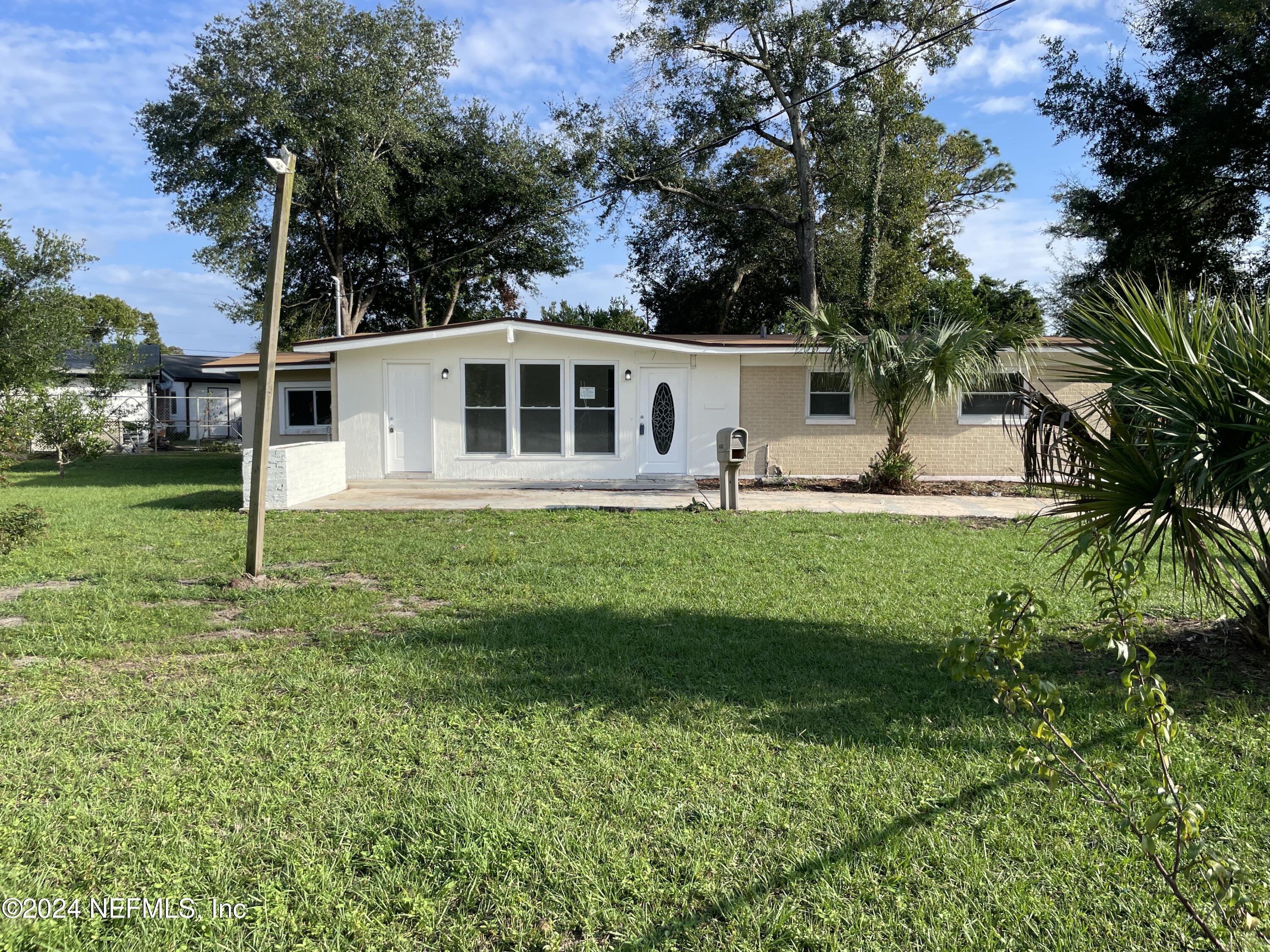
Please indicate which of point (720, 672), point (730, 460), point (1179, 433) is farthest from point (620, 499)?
point (1179, 433)

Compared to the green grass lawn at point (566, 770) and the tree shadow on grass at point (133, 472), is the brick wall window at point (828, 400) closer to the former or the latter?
the green grass lawn at point (566, 770)

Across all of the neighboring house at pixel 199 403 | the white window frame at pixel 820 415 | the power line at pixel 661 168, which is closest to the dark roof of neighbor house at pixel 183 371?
the neighboring house at pixel 199 403

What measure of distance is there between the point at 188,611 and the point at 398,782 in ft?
12.0

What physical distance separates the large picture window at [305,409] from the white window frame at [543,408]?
6.79m

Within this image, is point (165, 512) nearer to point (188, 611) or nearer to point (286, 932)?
point (188, 611)

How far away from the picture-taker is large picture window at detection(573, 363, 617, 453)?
15820 millimetres

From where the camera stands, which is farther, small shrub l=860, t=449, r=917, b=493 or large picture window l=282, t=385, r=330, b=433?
large picture window l=282, t=385, r=330, b=433

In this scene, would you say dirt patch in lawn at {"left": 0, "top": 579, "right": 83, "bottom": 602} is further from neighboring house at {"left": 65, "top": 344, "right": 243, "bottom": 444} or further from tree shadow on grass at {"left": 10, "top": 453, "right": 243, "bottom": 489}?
neighboring house at {"left": 65, "top": 344, "right": 243, "bottom": 444}

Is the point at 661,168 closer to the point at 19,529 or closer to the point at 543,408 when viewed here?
the point at 543,408

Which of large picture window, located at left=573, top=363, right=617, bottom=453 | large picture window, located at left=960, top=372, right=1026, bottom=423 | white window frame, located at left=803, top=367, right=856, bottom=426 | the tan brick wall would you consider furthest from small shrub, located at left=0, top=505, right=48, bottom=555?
large picture window, located at left=960, top=372, right=1026, bottom=423

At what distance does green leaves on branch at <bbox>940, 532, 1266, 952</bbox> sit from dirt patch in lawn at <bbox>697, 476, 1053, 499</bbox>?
11.5 meters

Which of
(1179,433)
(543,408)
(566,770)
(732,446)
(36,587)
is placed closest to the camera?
(566,770)

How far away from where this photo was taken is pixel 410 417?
1568 cm

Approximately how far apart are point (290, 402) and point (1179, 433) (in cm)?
1988
